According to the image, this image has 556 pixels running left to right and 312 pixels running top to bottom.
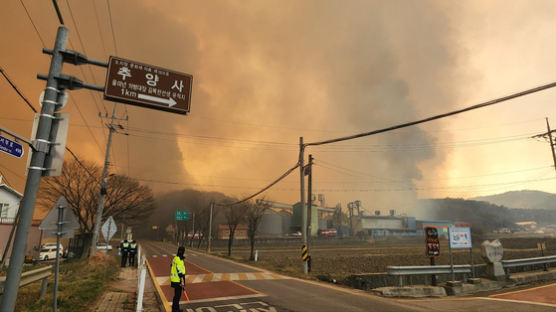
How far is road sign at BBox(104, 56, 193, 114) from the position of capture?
18.6 ft

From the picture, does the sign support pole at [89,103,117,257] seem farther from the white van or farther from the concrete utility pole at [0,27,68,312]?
the concrete utility pole at [0,27,68,312]

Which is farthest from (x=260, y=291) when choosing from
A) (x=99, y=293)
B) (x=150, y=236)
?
(x=150, y=236)

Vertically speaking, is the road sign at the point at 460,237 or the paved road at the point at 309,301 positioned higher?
the road sign at the point at 460,237

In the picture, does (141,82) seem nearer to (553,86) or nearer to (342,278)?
(553,86)

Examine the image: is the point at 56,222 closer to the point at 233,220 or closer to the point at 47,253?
the point at 47,253

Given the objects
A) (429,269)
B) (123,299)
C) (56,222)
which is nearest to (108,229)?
(123,299)

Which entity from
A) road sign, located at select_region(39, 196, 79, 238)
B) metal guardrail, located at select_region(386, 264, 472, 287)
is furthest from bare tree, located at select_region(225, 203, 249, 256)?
road sign, located at select_region(39, 196, 79, 238)

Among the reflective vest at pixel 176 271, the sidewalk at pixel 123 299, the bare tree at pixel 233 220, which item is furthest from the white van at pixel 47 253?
the reflective vest at pixel 176 271

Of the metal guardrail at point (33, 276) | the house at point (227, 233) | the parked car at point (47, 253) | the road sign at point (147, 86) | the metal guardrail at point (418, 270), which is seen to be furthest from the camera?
the house at point (227, 233)

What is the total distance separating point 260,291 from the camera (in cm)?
1202

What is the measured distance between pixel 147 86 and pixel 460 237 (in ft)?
54.7

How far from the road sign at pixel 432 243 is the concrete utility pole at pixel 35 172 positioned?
15366mm

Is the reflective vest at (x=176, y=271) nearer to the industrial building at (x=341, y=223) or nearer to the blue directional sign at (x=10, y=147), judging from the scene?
the blue directional sign at (x=10, y=147)

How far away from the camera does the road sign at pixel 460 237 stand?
15.1m
